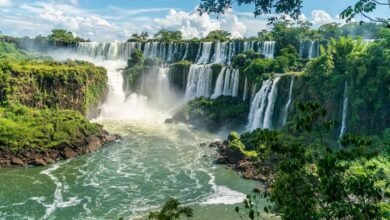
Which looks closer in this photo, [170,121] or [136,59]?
[170,121]

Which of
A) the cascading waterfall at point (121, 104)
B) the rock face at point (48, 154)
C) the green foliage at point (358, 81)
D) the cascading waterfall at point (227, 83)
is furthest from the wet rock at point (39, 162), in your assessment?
the cascading waterfall at point (227, 83)

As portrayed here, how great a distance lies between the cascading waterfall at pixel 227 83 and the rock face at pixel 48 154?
15.6 m

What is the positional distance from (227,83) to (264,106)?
8276 millimetres

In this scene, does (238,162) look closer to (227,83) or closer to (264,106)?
(264,106)

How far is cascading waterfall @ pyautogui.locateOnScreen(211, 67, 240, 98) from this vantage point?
44.2 m

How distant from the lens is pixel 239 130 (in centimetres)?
3925

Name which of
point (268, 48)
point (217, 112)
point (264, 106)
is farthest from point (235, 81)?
point (268, 48)

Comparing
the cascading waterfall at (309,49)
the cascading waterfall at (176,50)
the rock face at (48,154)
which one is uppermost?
the cascading waterfall at (309,49)

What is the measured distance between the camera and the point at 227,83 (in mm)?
44844

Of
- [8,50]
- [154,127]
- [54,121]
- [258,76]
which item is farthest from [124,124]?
[8,50]

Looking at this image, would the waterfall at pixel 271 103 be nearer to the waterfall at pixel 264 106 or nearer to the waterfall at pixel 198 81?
the waterfall at pixel 264 106

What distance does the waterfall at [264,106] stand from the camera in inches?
1433

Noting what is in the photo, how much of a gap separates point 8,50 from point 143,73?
75.8ft

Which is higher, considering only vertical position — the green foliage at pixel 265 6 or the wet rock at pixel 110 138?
the green foliage at pixel 265 6
